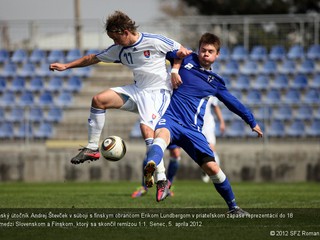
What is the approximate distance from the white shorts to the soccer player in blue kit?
0.40 meters

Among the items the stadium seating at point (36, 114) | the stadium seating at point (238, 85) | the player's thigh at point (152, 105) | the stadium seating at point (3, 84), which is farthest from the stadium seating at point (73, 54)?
the player's thigh at point (152, 105)

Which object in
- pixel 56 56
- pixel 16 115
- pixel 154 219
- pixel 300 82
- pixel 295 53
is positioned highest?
pixel 56 56

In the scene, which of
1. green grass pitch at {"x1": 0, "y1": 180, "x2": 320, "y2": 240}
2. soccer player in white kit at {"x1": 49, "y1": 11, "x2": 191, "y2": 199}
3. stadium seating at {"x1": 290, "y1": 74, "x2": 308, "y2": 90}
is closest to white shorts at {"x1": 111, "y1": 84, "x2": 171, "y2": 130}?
soccer player in white kit at {"x1": 49, "y1": 11, "x2": 191, "y2": 199}

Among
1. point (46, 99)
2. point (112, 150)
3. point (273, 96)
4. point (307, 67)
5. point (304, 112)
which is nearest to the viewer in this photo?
point (112, 150)

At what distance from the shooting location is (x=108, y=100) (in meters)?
10.1

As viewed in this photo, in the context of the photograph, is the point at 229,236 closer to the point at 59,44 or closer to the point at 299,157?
the point at 299,157

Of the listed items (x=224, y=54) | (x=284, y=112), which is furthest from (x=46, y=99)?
(x=284, y=112)

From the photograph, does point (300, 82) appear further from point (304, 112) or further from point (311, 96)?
point (304, 112)

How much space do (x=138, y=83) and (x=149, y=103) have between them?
0.37 metres

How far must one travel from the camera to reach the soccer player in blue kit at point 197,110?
31.1ft

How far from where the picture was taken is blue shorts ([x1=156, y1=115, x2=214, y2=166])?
9461 mm

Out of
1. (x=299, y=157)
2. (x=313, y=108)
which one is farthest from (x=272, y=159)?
(x=313, y=108)

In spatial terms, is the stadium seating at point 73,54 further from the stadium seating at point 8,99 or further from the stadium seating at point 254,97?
the stadium seating at point 254,97

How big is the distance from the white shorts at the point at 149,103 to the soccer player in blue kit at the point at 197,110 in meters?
0.40
